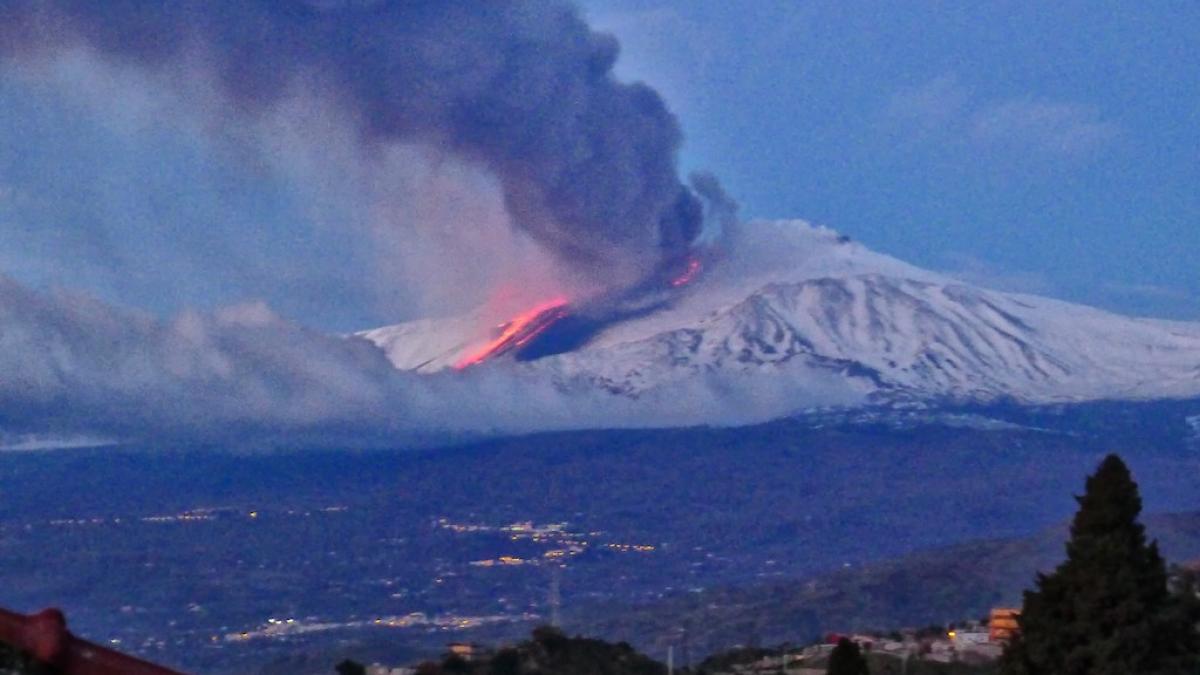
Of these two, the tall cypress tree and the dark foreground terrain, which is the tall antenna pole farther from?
the tall cypress tree

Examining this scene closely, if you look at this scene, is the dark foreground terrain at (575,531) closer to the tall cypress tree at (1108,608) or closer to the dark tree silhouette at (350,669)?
the dark tree silhouette at (350,669)

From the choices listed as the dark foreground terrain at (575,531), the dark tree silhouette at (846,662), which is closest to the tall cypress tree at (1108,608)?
the dark tree silhouette at (846,662)

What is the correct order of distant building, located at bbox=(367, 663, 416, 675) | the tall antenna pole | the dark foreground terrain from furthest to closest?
the tall antenna pole → the dark foreground terrain → distant building, located at bbox=(367, 663, 416, 675)

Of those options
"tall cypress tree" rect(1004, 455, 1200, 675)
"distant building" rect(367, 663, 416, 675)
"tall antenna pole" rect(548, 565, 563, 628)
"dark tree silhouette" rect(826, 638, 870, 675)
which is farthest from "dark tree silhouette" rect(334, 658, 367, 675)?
"tall antenna pole" rect(548, 565, 563, 628)

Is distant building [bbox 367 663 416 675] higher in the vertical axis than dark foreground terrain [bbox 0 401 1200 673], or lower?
lower

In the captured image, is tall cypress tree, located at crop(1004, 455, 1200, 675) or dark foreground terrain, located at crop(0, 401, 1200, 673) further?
dark foreground terrain, located at crop(0, 401, 1200, 673)

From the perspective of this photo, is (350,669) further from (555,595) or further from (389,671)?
(555,595)

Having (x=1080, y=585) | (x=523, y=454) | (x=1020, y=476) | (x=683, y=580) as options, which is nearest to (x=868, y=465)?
(x=1020, y=476)
